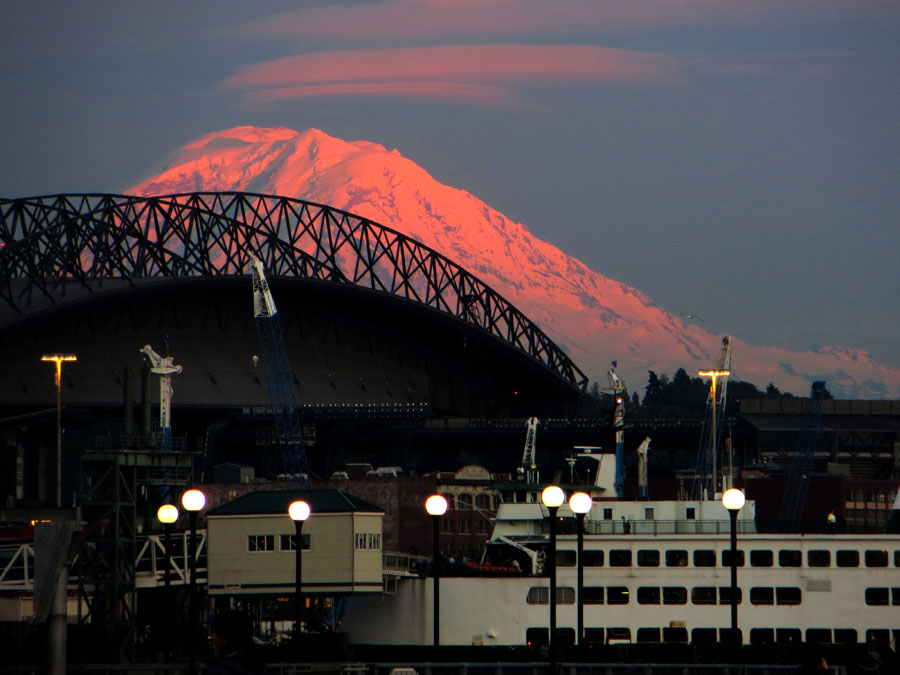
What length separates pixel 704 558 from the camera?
63.6 meters


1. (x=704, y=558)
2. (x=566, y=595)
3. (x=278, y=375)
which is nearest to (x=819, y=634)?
(x=704, y=558)

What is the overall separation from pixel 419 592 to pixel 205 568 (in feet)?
47.8

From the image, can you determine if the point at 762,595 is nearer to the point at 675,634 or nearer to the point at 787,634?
the point at 787,634

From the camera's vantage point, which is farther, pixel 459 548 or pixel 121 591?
pixel 459 548

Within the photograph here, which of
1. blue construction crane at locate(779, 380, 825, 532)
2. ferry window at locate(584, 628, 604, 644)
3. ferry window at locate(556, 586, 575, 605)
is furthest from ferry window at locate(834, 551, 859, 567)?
blue construction crane at locate(779, 380, 825, 532)

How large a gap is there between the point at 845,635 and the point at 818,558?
128 inches

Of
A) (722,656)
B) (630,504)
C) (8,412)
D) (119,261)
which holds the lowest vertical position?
(722,656)

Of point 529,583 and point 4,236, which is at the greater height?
point 4,236

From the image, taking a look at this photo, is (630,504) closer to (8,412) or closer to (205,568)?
(205,568)

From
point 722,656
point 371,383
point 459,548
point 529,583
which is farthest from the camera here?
point 371,383

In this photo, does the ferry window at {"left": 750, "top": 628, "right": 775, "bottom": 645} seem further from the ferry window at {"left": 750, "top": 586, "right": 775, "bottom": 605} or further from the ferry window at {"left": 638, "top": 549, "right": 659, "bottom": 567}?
the ferry window at {"left": 638, "top": 549, "right": 659, "bottom": 567}

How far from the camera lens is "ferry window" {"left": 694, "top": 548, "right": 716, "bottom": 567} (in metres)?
63.5

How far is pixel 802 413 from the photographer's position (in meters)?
190

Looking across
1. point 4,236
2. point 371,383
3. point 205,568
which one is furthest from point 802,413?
point 205,568
